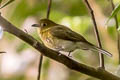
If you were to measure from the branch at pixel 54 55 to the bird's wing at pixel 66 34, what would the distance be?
0.62 m

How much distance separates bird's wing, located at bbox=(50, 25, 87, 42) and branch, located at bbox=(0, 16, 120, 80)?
24.4 inches

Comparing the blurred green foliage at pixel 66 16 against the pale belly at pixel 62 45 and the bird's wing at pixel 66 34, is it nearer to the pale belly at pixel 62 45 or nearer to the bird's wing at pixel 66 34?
the bird's wing at pixel 66 34

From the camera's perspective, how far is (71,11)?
3016 millimetres

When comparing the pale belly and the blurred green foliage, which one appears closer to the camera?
the pale belly

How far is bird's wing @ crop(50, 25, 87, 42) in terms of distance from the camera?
2240mm

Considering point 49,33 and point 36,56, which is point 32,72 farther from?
point 49,33

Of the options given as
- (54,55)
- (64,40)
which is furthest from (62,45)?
(54,55)

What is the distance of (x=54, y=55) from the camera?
4.88 feet

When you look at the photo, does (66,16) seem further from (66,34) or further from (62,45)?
(62,45)

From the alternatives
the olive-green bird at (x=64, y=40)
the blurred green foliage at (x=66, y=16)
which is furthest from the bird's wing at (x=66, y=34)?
the blurred green foliage at (x=66, y=16)

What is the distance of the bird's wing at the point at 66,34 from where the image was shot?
2240mm

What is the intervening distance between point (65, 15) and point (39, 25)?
331 millimetres

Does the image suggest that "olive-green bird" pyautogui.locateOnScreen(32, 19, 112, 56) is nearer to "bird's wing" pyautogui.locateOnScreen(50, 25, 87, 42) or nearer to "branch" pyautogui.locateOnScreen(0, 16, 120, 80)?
"bird's wing" pyautogui.locateOnScreen(50, 25, 87, 42)

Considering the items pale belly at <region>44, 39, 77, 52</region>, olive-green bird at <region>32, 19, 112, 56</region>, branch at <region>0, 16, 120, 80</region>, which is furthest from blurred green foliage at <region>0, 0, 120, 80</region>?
branch at <region>0, 16, 120, 80</region>
